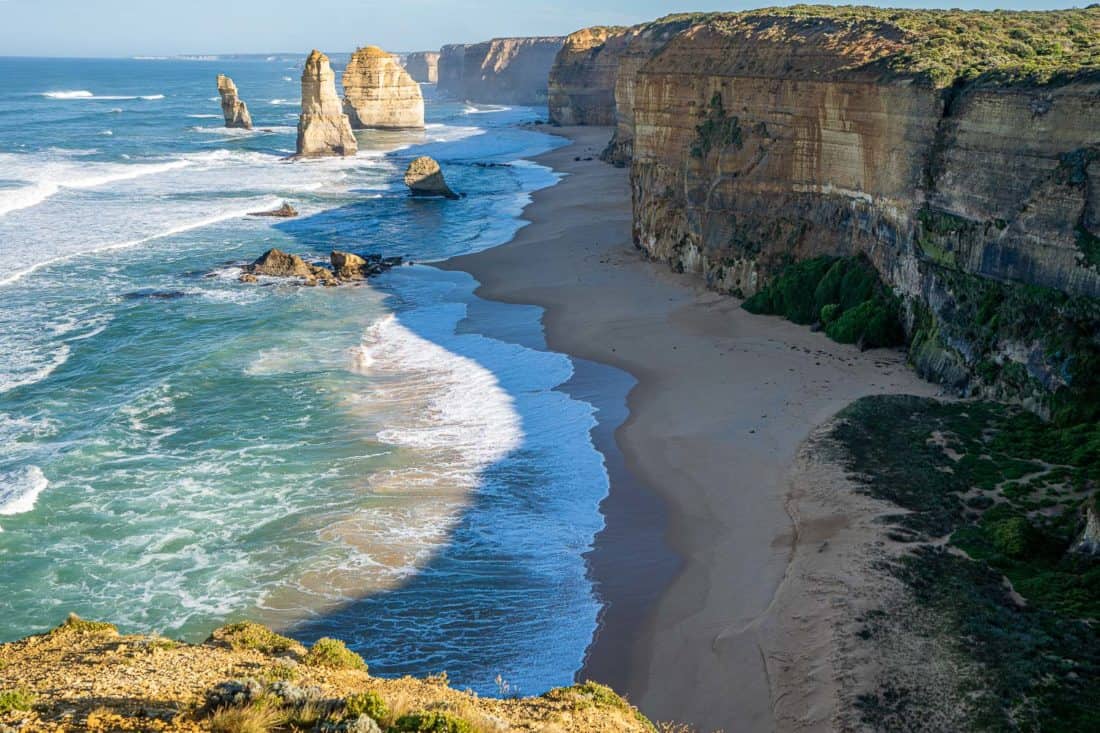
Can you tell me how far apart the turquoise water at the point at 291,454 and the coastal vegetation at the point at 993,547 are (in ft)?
18.1

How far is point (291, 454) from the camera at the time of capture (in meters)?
22.3

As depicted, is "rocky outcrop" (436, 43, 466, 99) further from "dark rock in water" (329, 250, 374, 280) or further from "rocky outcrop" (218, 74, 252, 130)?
"dark rock in water" (329, 250, 374, 280)

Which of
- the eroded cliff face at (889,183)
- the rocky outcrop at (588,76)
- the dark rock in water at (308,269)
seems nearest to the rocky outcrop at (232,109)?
the rocky outcrop at (588,76)

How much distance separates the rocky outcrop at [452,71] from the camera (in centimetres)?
17550

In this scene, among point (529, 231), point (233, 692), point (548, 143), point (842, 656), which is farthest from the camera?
A: point (548, 143)

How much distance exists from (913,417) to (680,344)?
8888 millimetres

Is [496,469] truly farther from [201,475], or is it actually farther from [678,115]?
[678,115]

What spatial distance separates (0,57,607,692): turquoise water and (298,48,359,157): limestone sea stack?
30.6 m

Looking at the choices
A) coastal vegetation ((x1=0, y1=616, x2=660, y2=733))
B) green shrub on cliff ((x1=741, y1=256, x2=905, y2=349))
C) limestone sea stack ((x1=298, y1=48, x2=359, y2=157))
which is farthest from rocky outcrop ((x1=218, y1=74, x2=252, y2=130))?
coastal vegetation ((x1=0, y1=616, x2=660, y2=733))

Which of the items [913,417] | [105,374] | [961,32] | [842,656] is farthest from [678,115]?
[842,656]

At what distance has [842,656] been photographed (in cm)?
1390

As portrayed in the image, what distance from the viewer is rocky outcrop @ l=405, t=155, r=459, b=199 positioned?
58.8 metres

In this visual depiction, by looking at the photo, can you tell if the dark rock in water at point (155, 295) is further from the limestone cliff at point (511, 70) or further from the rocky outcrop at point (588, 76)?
the limestone cliff at point (511, 70)

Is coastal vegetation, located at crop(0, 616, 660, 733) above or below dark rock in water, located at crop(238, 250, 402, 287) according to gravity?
below
